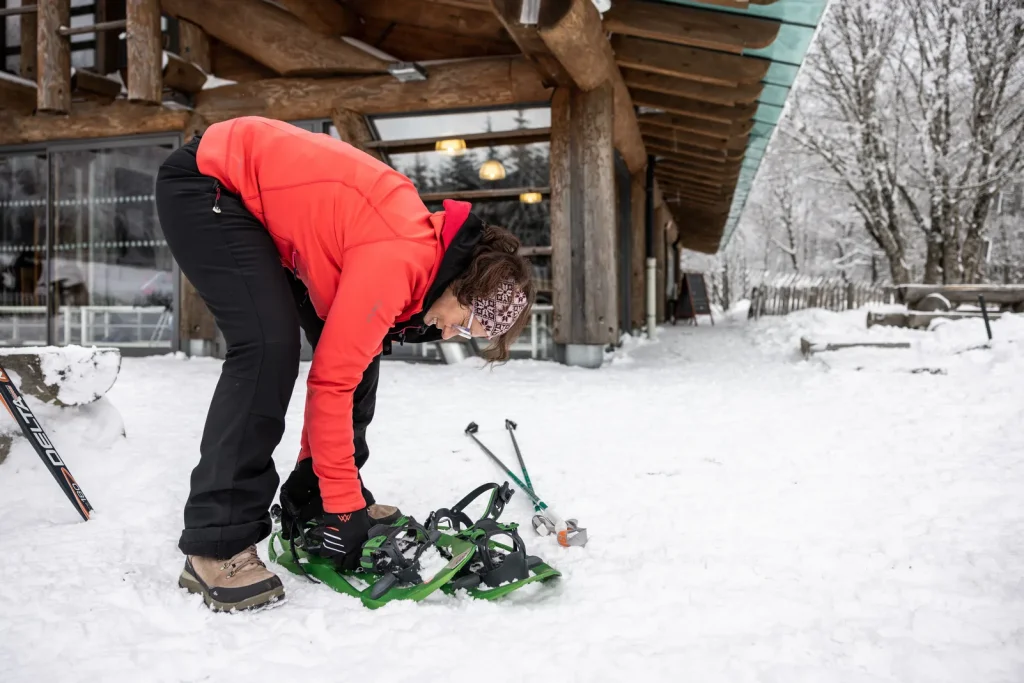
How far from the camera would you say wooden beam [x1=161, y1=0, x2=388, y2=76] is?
6.72 metres

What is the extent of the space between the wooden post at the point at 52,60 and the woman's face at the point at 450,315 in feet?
21.1

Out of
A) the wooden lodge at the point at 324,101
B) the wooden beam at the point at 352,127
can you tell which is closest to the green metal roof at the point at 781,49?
the wooden lodge at the point at 324,101

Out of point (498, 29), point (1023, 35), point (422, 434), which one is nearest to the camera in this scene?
point (422, 434)

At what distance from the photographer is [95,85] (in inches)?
282

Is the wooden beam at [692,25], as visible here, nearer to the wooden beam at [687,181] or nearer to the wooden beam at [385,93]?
the wooden beam at [385,93]

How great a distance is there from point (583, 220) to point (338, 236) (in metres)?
4.89

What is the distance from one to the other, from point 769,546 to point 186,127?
7.30 meters

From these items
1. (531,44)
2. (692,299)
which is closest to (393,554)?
(531,44)

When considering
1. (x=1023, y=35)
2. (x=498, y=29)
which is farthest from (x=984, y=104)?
(x=498, y=29)

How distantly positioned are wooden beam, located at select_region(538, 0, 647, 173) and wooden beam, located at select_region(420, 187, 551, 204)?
3.80 ft

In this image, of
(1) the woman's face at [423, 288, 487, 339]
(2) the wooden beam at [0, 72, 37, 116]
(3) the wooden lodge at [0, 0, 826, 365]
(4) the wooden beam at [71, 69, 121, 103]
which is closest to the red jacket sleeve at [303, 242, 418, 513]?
(1) the woman's face at [423, 288, 487, 339]

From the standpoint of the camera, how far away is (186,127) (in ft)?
24.1

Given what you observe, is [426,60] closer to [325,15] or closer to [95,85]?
[325,15]

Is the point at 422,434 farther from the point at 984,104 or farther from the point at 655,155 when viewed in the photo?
the point at 984,104
